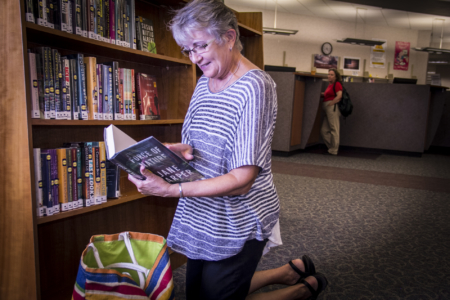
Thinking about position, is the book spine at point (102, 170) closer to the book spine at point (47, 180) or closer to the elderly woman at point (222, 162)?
the book spine at point (47, 180)

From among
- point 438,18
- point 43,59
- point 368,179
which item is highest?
point 438,18

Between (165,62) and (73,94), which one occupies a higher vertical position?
(165,62)

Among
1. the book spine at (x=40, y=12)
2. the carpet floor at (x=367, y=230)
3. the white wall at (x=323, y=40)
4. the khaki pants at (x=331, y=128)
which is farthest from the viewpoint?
the white wall at (x=323, y=40)

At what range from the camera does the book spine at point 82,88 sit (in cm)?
137

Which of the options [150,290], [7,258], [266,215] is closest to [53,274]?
[7,258]

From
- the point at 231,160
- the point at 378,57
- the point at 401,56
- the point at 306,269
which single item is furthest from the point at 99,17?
the point at 401,56

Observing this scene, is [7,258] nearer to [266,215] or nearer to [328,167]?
[266,215]

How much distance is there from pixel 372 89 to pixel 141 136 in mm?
5834

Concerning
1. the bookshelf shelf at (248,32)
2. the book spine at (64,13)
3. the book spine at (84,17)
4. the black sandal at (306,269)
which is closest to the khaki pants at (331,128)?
the bookshelf shelf at (248,32)

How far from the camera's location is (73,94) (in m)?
1.36

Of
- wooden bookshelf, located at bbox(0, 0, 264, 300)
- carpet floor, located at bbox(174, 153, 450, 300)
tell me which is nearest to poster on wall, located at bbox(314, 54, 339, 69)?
carpet floor, located at bbox(174, 153, 450, 300)

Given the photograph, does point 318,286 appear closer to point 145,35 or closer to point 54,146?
point 54,146

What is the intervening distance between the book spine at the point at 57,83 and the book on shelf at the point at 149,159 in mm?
408

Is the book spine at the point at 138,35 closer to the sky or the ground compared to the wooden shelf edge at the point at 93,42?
closer to the sky
